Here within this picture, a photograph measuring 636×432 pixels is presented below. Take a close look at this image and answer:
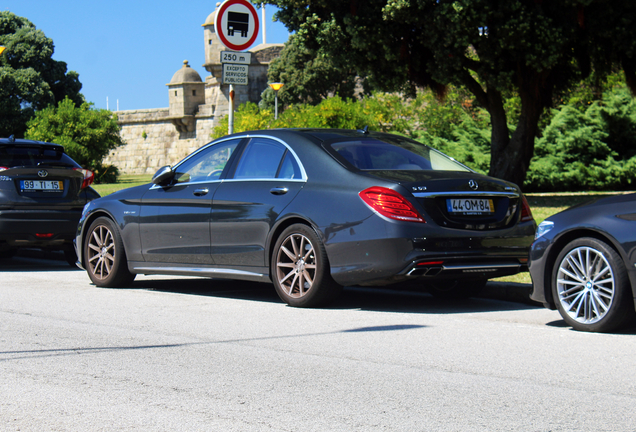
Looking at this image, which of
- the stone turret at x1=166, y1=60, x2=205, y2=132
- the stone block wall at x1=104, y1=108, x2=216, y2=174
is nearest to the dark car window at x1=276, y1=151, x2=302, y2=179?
the stone block wall at x1=104, y1=108, x2=216, y2=174

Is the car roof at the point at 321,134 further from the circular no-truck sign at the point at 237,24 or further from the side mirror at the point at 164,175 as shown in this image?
the circular no-truck sign at the point at 237,24

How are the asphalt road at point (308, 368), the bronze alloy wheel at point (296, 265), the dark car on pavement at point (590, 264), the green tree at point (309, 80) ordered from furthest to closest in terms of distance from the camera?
the green tree at point (309, 80) → the bronze alloy wheel at point (296, 265) → the dark car on pavement at point (590, 264) → the asphalt road at point (308, 368)

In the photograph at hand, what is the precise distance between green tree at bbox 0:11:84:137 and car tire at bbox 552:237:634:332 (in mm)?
50500

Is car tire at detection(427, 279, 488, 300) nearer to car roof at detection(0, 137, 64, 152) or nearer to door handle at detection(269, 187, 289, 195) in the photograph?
door handle at detection(269, 187, 289, 195)

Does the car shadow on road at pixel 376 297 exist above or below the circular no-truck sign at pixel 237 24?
below

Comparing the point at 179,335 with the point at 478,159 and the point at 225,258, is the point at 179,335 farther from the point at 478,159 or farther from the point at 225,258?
the point at 478,159

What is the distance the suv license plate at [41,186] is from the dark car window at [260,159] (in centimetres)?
398

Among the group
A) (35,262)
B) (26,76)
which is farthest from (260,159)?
(26,76)

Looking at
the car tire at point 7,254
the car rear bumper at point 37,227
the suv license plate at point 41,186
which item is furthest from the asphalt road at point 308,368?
the car tire at point 7,254

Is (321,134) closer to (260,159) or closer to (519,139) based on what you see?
(260,159)

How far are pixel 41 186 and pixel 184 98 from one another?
61.8m

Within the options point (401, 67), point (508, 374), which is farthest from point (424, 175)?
point (401, 67)

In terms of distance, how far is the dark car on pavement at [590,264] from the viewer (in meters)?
5.64

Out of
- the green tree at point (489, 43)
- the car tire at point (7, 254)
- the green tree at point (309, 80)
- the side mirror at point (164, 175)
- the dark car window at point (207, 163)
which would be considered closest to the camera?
the dark car window at point (207, 163)
